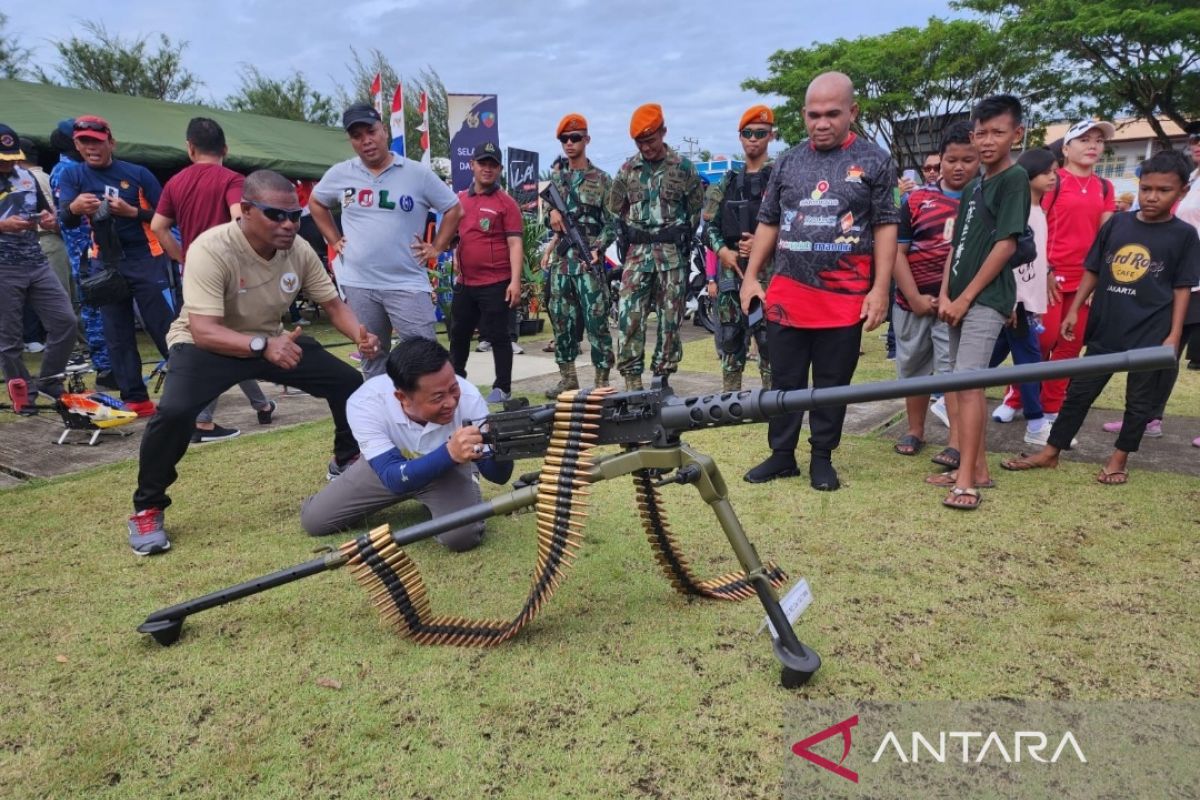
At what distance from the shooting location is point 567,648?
279 cm

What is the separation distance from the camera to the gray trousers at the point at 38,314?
6.23m

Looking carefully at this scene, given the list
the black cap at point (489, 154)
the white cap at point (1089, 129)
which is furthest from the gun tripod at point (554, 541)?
the white cap at point (1089, 129)

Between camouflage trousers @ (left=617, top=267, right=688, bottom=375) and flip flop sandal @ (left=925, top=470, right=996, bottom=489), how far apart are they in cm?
226

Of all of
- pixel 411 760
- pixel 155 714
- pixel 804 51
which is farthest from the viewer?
pixel 804 51

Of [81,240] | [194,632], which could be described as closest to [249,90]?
[81,240]

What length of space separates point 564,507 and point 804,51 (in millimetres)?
34848

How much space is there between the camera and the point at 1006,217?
12.5 ft

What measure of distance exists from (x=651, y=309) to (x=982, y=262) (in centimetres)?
272

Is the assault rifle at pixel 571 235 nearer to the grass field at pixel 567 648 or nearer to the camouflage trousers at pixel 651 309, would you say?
the camouflage trousers at pixel 651 309

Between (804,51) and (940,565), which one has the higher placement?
(804,51)

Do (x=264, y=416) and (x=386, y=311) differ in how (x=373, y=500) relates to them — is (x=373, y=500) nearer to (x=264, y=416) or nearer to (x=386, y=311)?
(x=386, y=311)

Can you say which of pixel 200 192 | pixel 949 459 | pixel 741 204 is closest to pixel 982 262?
pixel 949 459

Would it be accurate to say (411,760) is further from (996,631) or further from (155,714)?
(996,631)

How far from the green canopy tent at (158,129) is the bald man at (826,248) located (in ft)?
35.5
